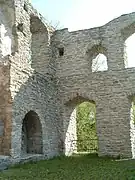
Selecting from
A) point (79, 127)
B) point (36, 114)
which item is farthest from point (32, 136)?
point (79, 127)

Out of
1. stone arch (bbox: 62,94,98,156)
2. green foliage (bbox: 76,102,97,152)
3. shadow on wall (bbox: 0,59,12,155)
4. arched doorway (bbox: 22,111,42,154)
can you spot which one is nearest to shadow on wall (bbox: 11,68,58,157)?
arched doorway (bbox: 22,111,42,154)

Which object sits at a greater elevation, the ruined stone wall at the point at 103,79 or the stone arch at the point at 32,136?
the ruined stone wall at the point at 103,79

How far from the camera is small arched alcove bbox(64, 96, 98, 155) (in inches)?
500

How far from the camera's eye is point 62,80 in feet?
41.6

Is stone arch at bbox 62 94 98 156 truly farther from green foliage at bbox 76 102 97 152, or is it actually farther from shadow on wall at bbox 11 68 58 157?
green foliage at bbox 76 102 97 152

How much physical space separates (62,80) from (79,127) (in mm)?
6145

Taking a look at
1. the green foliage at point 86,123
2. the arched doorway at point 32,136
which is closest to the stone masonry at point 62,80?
the arched doorway at point 32,136

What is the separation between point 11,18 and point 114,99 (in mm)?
4884

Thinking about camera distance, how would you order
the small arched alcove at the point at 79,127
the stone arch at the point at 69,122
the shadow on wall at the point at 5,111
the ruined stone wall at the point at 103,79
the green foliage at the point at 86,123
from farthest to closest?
the green foliage at the point at 86,123
the small arched alcove at the point at 79,127
the stone arch at the point at 69,122
the ruined stone wall at the point at 103,79
the shadow on wall at the point at 5,111

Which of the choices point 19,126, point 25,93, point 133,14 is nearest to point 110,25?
point 133,14

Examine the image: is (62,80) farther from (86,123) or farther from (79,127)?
(86,123)

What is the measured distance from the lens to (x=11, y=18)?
11461mm

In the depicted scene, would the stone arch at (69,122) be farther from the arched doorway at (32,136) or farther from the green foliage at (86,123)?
the green foliage at (86,123)

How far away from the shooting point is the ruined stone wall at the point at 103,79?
37.8 feet
